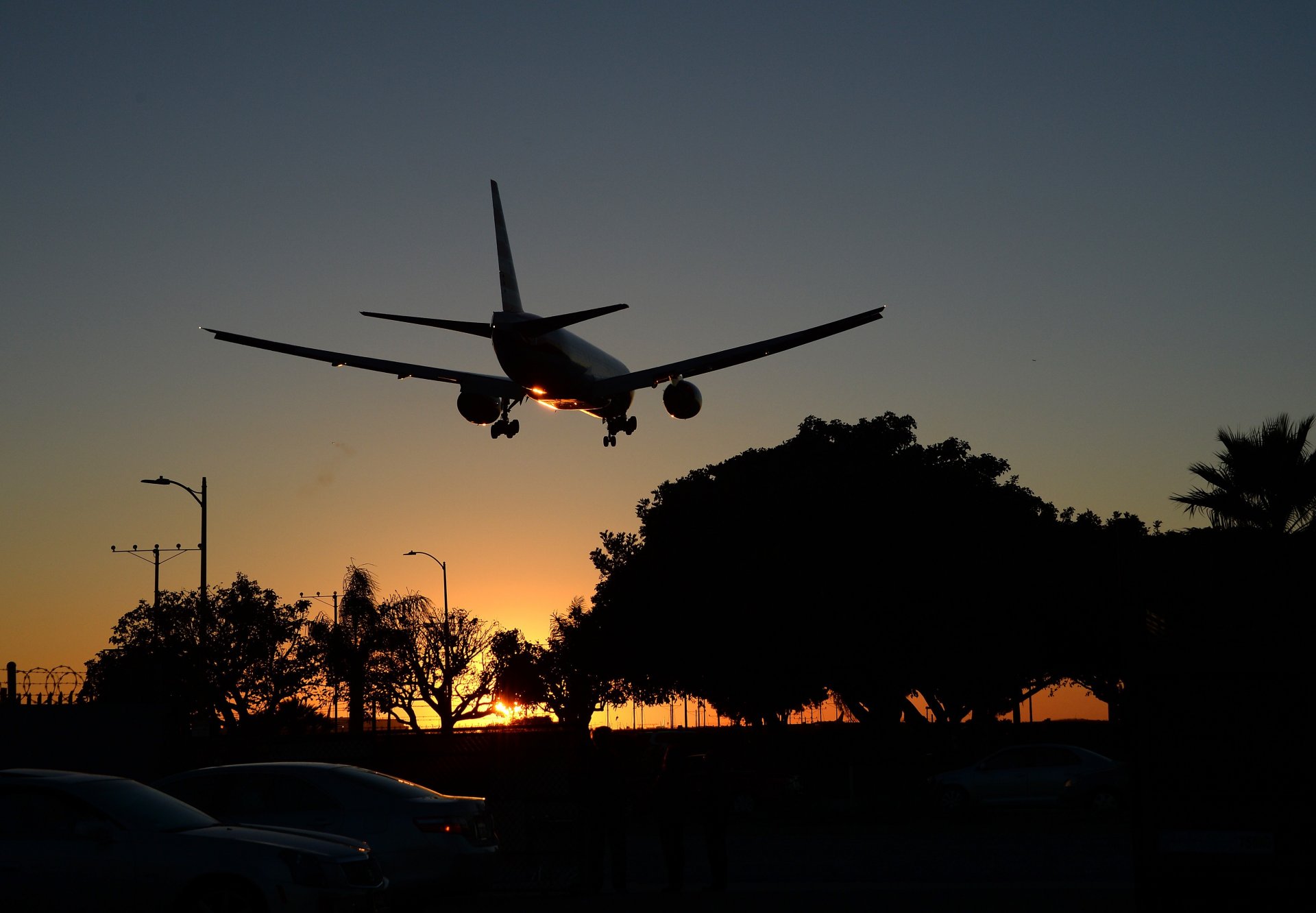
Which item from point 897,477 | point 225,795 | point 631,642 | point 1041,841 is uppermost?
point 897,477

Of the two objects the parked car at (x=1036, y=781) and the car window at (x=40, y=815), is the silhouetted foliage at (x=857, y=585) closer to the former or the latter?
the parked car at (x=1036, y=781)

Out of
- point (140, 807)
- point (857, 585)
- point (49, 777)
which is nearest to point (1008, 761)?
point (857, 585)

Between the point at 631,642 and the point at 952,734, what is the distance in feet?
36.2

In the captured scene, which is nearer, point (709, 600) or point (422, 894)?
point (422, 894)

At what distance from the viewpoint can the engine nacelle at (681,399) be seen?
37.7 m

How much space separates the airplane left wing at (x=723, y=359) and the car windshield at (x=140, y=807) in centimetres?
2225

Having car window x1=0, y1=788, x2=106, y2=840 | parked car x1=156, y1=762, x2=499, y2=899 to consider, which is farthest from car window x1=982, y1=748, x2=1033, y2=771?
car window x1=0, y1=788, x2=106, y2=840

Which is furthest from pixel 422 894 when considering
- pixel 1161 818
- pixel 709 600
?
pixel 709 600

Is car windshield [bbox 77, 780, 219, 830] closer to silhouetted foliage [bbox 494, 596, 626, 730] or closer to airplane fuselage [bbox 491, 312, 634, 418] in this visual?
airplane fuselage [bbox 491, 312, 634, 418]

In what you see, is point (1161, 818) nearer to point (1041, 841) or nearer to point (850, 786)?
point (1041, 841)

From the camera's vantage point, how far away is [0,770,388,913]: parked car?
415 inches

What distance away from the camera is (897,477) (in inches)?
1960

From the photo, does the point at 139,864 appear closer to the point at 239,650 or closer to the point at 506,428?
the point at 506,428

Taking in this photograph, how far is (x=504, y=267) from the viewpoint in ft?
140
